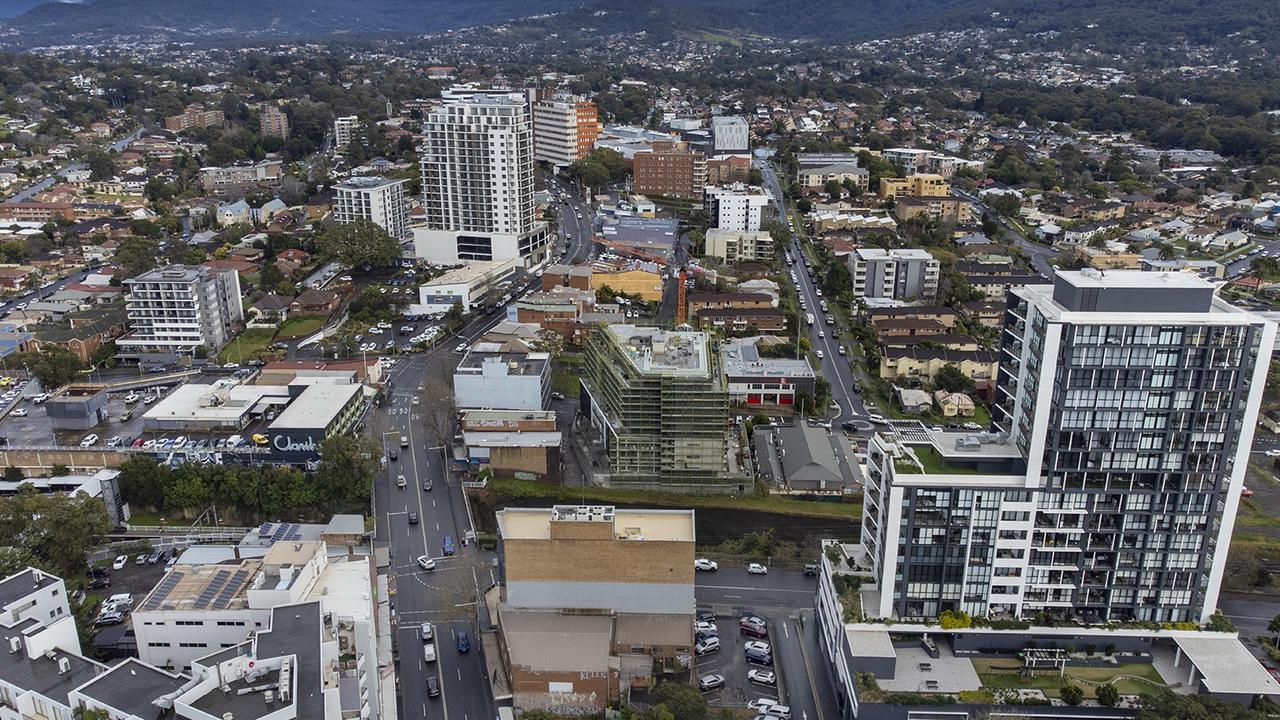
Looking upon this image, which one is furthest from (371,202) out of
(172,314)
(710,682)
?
(710,682)

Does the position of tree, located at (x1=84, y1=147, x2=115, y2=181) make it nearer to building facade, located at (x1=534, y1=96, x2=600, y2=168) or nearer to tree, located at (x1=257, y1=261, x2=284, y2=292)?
tree, located at (x1=257, y1=261, x2=284, y2=292)

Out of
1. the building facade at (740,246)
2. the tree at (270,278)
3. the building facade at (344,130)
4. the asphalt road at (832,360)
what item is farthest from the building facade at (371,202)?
the building facade at (344,130)

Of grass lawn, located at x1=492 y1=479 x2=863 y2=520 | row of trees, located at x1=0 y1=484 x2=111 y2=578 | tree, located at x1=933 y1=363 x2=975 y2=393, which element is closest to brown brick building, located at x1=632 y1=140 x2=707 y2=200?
tree, located at x1=933 y1=363 x2=975 y2=393

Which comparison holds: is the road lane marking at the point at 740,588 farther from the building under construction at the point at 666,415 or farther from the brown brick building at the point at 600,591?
the building under construction at the point at 666,415

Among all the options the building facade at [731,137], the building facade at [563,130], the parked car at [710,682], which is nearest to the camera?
the parked car at [710,682]

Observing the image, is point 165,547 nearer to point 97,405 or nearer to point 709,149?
point 97,405
